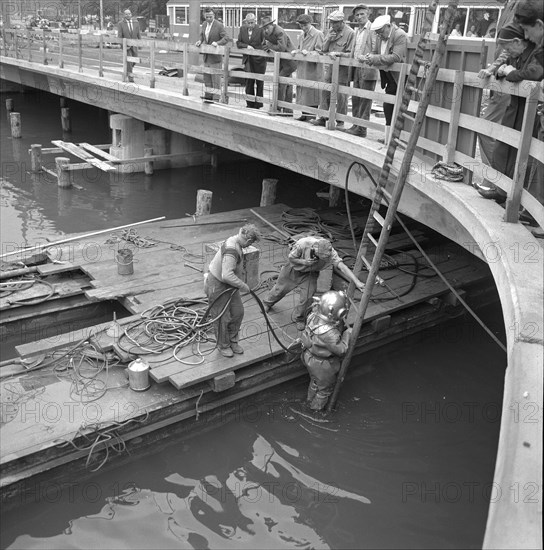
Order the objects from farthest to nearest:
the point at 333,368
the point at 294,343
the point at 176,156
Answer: the point at 176,156 → the point at 294,343 → the point at 333,368

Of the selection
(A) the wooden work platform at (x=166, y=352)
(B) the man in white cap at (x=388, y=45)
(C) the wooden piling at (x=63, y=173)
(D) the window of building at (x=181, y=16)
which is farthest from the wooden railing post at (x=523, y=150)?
(D) the window of building at (x=181, y=16)

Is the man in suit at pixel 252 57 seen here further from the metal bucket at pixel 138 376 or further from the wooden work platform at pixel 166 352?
the metal bucket at pixel 138 376

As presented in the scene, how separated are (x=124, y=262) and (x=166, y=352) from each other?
2.25 m

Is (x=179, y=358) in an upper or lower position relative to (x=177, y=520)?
upper

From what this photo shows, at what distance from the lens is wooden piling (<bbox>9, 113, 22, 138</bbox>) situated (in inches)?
802

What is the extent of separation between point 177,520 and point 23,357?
2.78 m

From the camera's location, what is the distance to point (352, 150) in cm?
876

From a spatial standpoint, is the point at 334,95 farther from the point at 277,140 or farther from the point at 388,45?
the point at 277,140

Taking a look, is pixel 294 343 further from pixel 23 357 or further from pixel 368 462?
pixel 23 357

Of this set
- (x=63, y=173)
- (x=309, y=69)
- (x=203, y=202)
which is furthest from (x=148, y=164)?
(x=309, y=69)

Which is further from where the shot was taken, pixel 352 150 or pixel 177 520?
pixel 352 150

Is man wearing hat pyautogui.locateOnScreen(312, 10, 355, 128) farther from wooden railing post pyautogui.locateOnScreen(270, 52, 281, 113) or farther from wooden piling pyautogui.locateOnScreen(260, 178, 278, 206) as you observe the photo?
wooden piling pyautogui.locateOnScreen(260, 178, 278, 206)

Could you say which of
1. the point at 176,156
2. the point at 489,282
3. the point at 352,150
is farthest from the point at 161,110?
the point at 489,282

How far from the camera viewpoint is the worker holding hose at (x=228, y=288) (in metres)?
6.61
